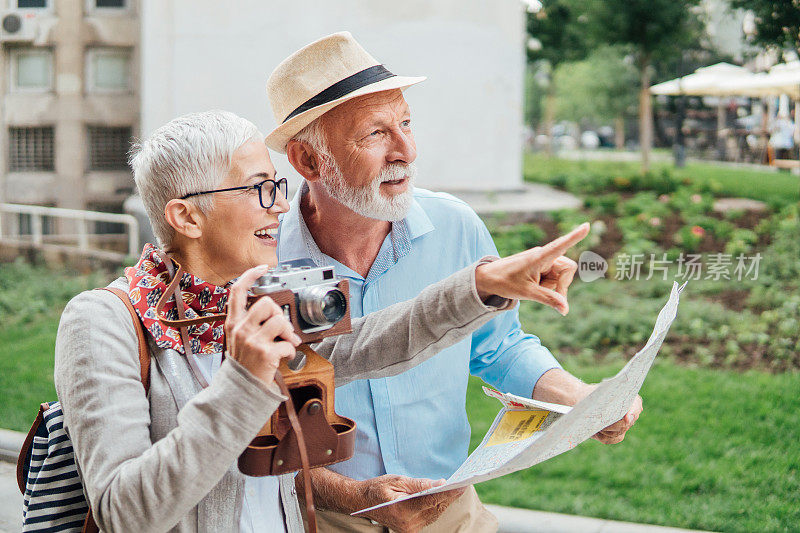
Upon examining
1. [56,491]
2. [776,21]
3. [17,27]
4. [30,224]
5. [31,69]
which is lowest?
[56,491]

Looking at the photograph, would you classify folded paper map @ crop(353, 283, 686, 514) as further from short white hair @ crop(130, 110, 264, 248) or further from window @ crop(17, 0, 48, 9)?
window @ crop(17, 0, 48, 9)

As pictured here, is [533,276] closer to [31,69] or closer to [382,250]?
[382,250]

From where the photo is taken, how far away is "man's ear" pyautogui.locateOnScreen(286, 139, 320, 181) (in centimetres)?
237

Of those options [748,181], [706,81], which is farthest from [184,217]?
[706,81]

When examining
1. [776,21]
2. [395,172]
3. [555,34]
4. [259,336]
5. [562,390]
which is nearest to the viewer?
[259,336]

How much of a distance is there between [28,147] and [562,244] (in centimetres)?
768

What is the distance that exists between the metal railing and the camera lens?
6.89m

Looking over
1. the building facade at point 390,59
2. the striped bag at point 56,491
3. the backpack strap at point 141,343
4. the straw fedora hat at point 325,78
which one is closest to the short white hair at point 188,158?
the backpack strap at point 141,343

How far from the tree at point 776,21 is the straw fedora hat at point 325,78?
5.45m

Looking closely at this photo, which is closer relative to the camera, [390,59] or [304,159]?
[304,159]

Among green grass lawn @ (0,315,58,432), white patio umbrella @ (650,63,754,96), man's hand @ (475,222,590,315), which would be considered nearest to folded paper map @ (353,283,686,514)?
man's hand @ (475,222,590,315)

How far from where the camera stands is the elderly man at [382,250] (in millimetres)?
2203

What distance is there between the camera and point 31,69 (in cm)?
798

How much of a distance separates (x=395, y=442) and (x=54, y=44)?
694cm
